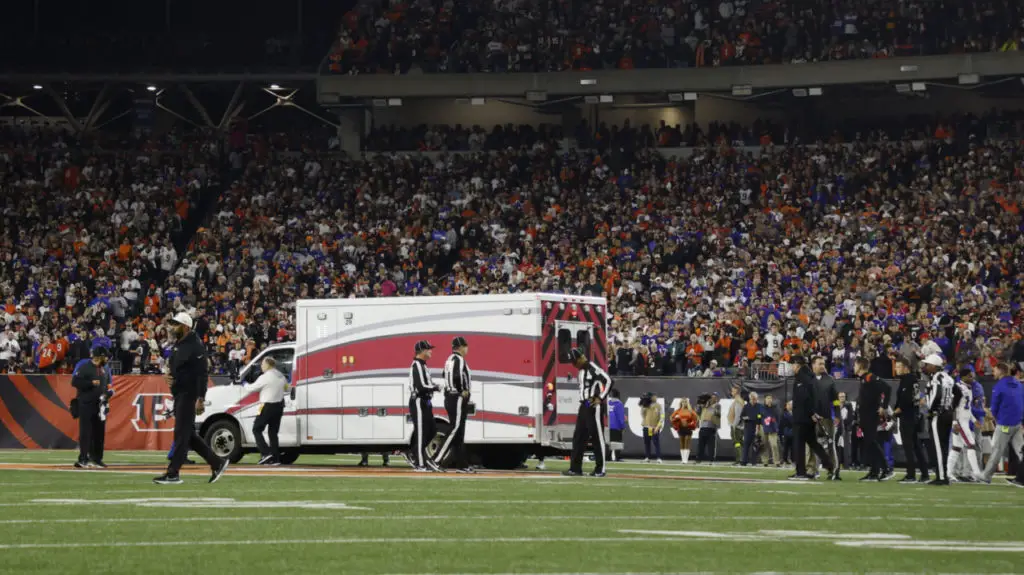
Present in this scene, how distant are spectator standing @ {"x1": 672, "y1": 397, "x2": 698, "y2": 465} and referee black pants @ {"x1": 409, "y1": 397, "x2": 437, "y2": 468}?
9066 mm

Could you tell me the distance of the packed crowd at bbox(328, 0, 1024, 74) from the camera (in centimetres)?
4397

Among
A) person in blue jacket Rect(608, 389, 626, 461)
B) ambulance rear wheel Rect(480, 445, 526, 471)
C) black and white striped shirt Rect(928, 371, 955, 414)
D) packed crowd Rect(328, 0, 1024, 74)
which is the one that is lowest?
ambulance rear wheel Rect(480, 445, 526, 471)

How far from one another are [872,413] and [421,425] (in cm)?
586

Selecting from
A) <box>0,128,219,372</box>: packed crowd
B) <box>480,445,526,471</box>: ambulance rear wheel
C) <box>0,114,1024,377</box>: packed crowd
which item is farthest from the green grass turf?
<box>0,128,219,372</box>: packed crowd

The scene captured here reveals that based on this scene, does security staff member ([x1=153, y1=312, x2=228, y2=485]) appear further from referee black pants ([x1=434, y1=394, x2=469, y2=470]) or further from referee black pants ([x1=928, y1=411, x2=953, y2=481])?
referee black pants ([x1=928, y1=411, x2=953, y2=481])

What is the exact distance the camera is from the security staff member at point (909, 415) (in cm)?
2166

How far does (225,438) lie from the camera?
2609 centimetres

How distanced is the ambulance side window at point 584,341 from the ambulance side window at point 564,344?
206mm

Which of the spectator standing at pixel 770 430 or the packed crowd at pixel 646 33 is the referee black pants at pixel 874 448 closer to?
the spectator standing at pixel 770 430

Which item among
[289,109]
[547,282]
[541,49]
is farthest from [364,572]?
[289,109]

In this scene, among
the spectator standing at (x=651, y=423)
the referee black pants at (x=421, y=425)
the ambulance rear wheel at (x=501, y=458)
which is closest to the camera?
the referee black pants at (x=421, y=425)

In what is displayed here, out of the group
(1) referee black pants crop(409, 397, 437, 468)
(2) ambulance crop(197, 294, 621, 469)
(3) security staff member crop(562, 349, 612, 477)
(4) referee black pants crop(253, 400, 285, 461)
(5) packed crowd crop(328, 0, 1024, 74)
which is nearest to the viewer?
(3) security staff member crop(562, 349, 612, 477)

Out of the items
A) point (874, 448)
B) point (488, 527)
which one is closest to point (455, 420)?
point (874, 448)

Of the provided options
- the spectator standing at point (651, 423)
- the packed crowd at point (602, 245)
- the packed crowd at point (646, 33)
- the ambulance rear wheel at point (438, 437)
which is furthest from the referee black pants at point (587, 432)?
the packed crowd at point (646, 33)
